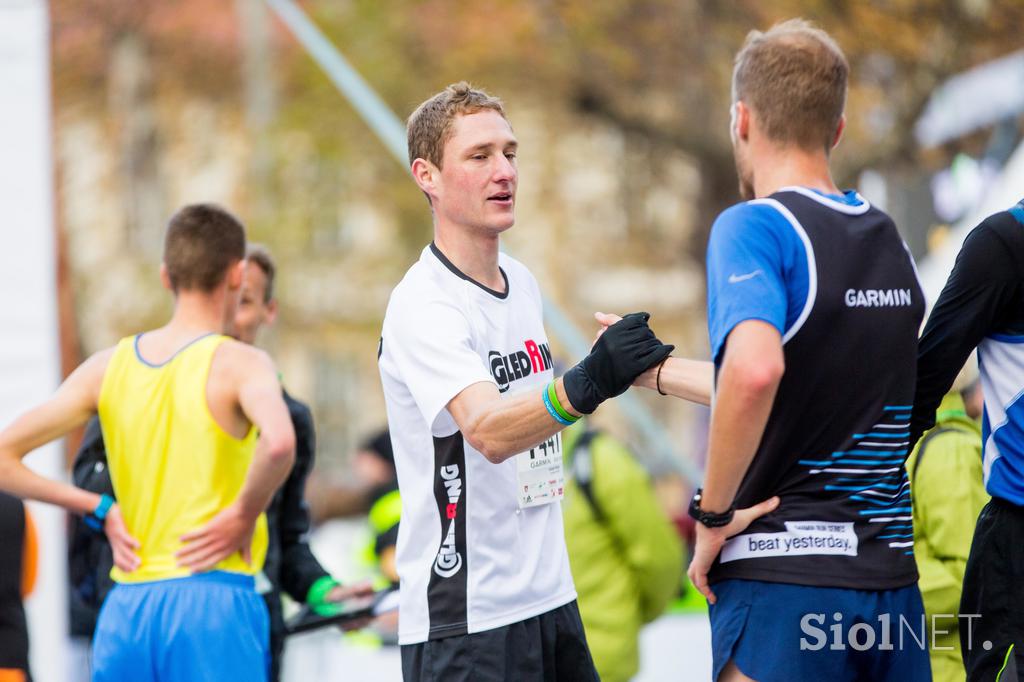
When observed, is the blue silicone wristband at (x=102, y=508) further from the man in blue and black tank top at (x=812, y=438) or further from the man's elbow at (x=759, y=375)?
the man's elbow at (x=759, y=375)

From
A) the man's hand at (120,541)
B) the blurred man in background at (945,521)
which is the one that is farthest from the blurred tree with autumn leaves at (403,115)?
the man's hand at (120,541)

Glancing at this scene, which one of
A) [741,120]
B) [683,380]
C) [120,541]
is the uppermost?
[741,120]

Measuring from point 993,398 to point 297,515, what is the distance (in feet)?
8.87

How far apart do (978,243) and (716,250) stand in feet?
2.29

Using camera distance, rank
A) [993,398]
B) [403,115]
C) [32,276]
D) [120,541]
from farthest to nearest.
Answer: [403,115] < [32,276] < [120,541] < [993,398]

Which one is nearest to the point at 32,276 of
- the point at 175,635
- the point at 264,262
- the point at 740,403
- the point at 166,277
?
the point at 264,262

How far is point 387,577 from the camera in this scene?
6633 mm

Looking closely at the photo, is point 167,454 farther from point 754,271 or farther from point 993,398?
point 993,398

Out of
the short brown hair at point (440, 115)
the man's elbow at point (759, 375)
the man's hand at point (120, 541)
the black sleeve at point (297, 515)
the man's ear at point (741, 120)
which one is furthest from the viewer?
the black sleeve at point (297, 515)

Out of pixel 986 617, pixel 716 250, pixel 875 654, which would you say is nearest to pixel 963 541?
pixel 986 617

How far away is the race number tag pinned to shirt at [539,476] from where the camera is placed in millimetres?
3404

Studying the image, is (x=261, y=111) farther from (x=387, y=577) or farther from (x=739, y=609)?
(x=739, y=609)

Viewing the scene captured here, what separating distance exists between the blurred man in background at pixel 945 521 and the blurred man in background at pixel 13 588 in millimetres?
2534

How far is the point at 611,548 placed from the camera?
207 inches
